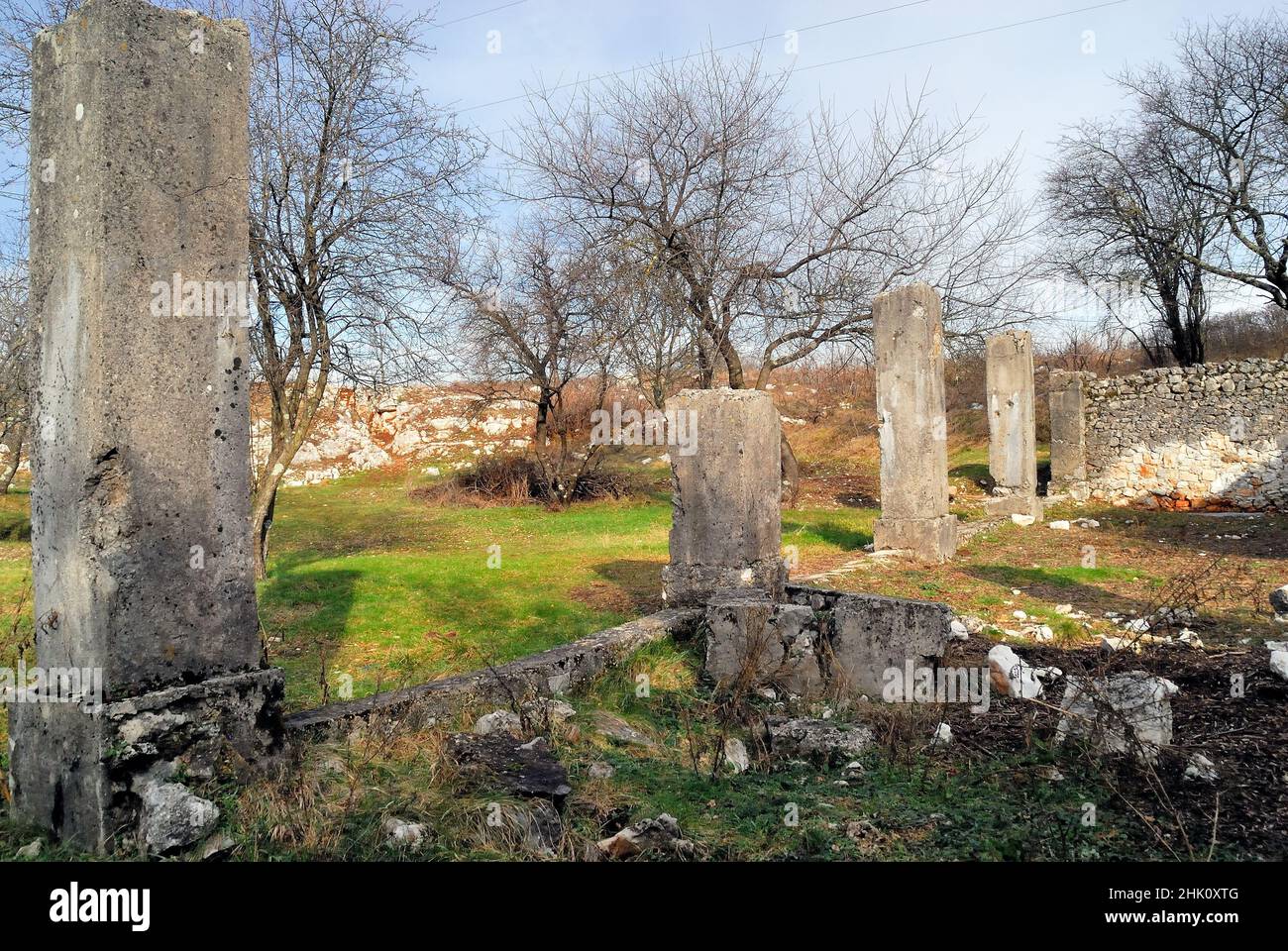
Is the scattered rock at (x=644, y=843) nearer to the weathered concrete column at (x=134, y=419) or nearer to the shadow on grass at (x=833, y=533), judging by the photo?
the weathered concrete column at (x=134, y=419)

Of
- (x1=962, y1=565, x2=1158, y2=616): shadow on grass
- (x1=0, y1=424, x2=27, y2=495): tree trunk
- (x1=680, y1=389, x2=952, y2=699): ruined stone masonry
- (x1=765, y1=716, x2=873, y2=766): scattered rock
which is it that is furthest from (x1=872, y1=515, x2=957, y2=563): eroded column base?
(x1=0, y1=424, x2=27, y2=495): tree trunk

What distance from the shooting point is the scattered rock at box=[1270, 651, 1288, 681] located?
185 inches

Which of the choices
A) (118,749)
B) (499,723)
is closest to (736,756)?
(499,723)

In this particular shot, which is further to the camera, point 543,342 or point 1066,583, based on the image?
point 543,342

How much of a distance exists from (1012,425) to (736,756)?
14.2 meters

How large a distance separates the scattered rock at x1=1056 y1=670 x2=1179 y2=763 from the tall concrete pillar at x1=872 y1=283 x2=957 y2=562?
721 centimetres

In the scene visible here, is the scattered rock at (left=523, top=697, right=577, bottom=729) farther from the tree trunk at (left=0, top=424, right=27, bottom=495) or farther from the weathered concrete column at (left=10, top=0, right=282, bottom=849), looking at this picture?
the tree trunk at (left=0, top=424, right=27, bottom=495)

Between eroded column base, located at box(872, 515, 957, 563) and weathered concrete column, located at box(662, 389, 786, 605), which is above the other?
weathered concrete column, located at box(662, 389, 786, 605)

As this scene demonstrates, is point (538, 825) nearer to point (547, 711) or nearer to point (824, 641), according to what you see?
point (547, 711)

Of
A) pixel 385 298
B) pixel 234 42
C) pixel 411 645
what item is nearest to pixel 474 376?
pixel 385 298

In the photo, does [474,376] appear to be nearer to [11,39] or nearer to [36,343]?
[11,39]

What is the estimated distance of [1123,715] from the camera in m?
3.97

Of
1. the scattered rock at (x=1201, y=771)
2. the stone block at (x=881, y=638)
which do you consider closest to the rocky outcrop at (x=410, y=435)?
the stone block at (x=881, y=638)

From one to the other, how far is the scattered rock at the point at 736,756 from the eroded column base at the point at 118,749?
7.03ft
